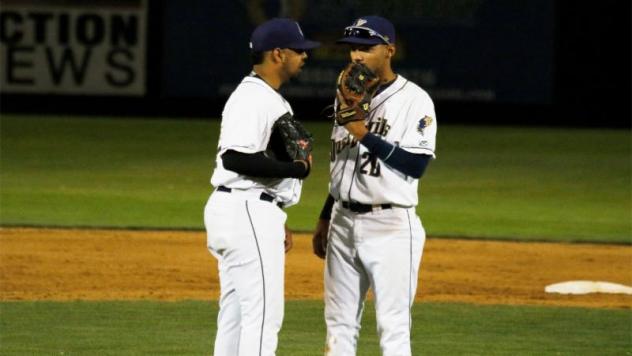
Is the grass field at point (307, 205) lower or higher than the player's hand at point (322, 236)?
lower

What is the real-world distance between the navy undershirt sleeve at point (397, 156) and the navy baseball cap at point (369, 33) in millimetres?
425

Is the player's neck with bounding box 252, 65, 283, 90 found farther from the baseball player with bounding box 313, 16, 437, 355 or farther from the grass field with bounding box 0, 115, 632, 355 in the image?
the grass field with bounding box 0, 115, 632, 355

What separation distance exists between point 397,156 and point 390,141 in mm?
159

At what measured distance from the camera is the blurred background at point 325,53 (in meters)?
22.7

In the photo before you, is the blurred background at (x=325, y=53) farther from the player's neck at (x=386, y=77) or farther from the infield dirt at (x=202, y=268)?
the player's neck at (x=386, y=77)

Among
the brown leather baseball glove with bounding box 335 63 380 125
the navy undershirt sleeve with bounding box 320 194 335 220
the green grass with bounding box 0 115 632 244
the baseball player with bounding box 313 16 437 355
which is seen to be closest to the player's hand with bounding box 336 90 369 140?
the brown leather baseball glove with bounding box 335 63 380 125

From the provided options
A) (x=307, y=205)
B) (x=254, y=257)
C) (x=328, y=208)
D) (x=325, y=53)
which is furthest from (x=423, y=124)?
(x=325, y=53)

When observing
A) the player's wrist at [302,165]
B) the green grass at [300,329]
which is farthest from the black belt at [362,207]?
the green grass at [300,329]

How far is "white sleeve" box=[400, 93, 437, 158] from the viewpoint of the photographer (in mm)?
5602

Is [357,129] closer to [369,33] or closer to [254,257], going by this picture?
[369,33]

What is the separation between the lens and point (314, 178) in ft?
56.7

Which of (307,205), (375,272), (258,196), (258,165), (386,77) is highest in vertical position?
(386,77)

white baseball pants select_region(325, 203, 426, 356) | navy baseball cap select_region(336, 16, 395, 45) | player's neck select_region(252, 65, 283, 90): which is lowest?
white baseball pants select_region(325, 203, 426, 356)

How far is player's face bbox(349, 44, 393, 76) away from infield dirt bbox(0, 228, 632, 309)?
13.8 ft
